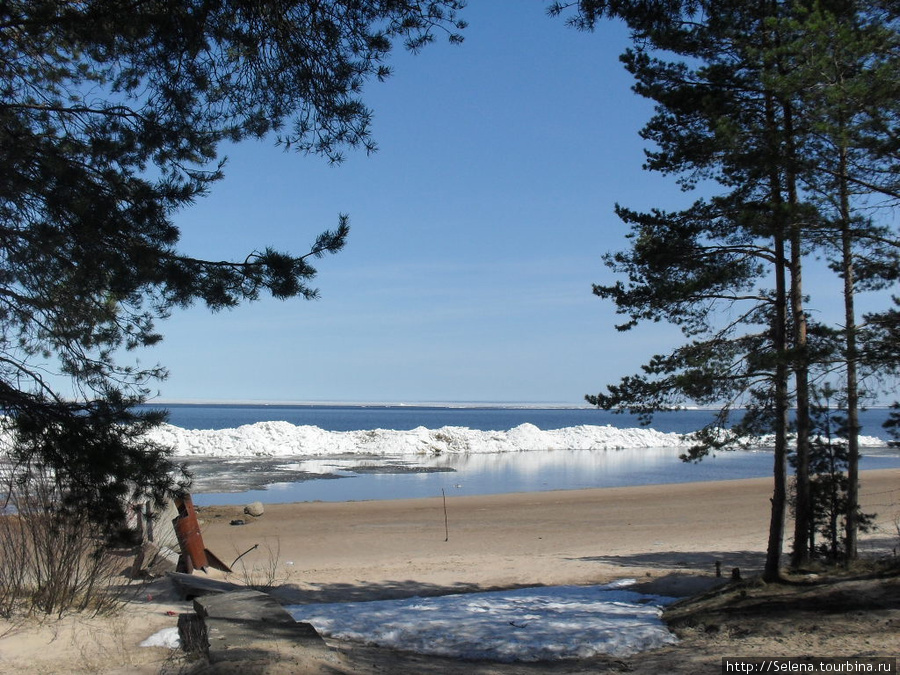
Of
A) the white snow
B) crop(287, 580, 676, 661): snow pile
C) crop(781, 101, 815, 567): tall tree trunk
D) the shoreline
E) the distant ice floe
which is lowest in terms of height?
the shoreline

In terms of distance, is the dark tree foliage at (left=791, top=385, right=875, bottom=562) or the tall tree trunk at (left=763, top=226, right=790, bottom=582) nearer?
the tall tree trunk at (left=763, top=226, right=790, bottom=582)

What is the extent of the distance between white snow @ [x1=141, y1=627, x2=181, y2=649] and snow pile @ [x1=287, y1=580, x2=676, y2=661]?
163cm

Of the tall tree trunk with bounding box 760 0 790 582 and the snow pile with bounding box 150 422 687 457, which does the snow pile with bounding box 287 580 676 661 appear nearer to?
the tall tree trunk with bounding box 760 0 790 582

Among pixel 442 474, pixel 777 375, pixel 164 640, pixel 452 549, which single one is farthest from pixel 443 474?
pixel 164 640

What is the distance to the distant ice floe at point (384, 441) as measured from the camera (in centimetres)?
4516

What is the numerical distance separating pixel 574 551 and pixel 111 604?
408 inches

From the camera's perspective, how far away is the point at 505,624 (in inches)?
343

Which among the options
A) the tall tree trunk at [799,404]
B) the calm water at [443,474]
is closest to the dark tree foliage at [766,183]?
the tall tree trunk at [799,404]

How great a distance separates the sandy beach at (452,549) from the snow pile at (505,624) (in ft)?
1.94

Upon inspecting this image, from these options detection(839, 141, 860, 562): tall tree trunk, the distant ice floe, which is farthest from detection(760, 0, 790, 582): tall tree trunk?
the distant ice floe

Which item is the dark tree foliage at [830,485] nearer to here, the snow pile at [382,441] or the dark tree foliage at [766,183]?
the dark tree foliage at [766,183]

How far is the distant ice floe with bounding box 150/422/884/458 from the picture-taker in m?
45.2

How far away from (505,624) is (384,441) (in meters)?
43.1

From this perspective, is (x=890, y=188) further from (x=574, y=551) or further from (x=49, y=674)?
(x=574, y=551)
